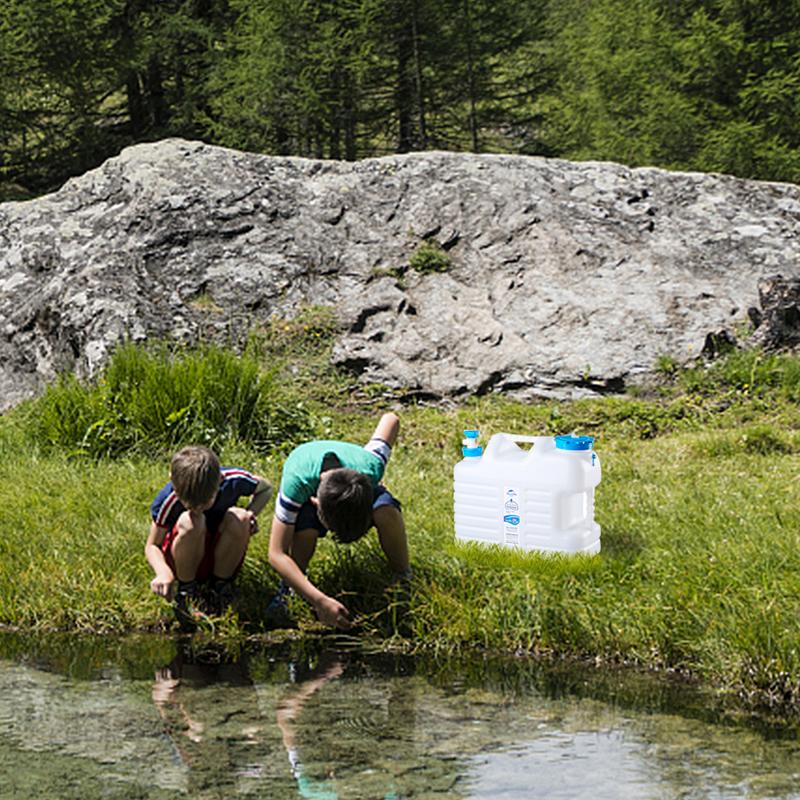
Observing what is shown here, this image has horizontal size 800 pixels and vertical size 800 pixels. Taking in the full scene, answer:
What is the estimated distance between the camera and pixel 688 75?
64.5 ft

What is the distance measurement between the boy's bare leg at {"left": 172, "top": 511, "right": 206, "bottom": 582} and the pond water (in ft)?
1.25

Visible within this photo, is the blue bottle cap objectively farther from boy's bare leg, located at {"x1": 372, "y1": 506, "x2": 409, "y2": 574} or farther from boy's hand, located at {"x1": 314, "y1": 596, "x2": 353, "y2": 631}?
boy's hand, located at {"x1": 314, "y1": 596, "x2": 353, "y2": 631}

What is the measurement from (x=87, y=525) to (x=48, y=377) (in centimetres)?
412

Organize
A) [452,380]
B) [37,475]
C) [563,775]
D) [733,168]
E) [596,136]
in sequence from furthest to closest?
1. [596,136]
2. [733,168]
3. [452,380]
4. [37,475]
5. [563,775]

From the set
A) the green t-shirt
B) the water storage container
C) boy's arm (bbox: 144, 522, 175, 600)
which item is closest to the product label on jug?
the water storage container

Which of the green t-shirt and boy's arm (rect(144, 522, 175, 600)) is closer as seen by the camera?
boy's arm (rect(144, 522, 175, 600))

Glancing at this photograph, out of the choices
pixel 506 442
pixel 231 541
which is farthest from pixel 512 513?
pixel 231 541

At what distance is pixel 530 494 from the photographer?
225 inches

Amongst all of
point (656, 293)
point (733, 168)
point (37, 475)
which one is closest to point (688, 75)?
point (733, 168)

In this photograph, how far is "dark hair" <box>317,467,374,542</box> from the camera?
5.03 metres

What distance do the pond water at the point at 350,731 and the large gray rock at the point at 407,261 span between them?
481cm

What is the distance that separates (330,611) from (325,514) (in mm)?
500

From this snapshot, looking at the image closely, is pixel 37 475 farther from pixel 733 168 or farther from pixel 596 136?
pixel 596 136

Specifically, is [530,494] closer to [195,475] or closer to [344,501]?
[344,501]
